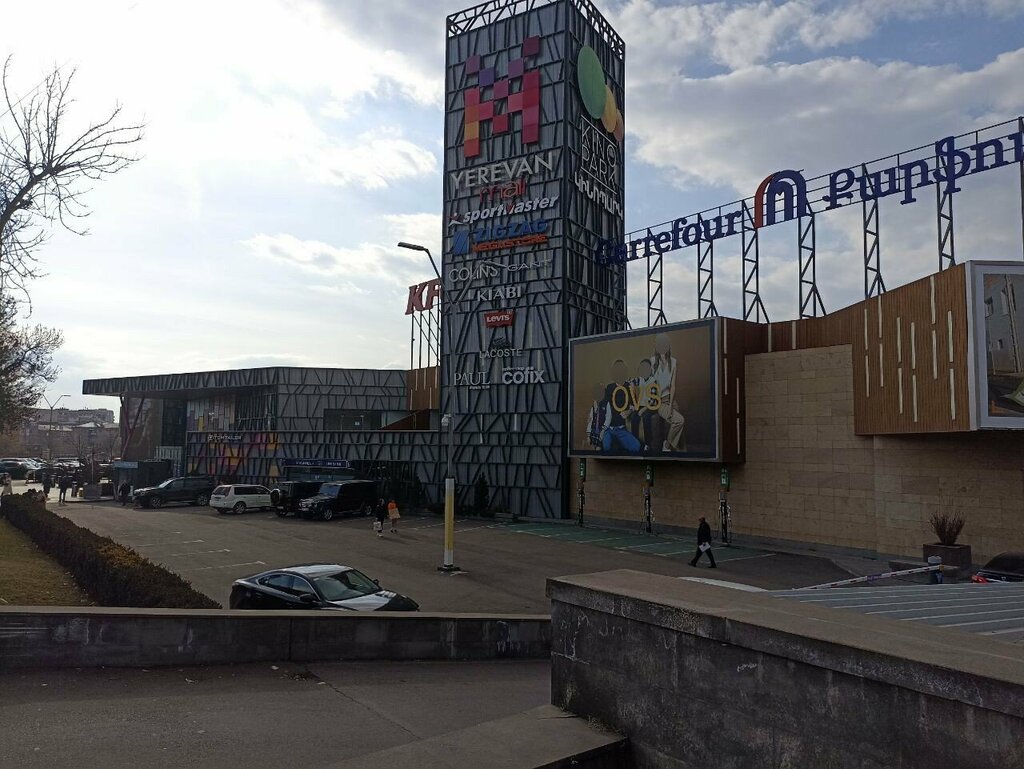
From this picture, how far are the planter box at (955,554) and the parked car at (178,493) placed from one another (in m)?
41.3

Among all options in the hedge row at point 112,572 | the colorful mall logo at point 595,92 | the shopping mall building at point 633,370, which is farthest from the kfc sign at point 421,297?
the hedge row at point 112,572

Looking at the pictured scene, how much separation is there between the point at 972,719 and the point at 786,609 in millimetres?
1800

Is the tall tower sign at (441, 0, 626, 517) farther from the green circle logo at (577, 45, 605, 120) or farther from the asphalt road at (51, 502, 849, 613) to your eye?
the asphalt road at (51, 502, 849, 613)

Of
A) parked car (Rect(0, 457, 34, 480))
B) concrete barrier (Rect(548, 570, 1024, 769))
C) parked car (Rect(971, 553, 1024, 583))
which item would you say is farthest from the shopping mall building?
parked car (Rect(0, 457, 34, 480))

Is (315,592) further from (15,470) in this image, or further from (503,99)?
(15,470)

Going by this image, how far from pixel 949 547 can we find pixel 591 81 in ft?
105

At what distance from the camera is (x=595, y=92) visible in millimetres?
43531

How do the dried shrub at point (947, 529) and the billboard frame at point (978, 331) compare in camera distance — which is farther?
the dried shrub at point (947, 529)

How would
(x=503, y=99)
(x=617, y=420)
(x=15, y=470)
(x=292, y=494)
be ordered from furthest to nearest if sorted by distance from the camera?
(x=15, y=470) → (x=503, y=99) → (x=292, y=494) → (x=617, y=420)

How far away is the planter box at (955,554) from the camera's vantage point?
2194 cm

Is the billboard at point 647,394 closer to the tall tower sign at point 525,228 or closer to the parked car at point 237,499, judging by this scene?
the tall tower sign at point 525,228

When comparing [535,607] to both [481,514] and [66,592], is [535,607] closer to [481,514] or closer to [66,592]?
[66,592]

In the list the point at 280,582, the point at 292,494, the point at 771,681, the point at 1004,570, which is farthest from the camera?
the point at 292,494

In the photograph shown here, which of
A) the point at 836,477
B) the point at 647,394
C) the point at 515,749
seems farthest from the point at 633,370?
the point at 515,749
